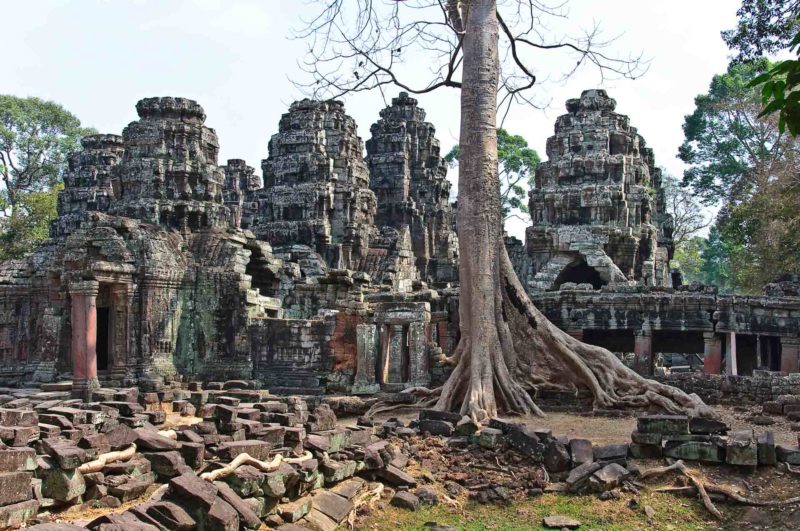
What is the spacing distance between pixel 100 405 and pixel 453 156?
1817 inches

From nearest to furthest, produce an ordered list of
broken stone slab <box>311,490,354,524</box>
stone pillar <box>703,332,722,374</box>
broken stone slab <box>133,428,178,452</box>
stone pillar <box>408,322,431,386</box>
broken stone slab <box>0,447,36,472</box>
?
broken stone slab <box>0,447,36,472</box>, broken stone slab <box>311,490,354,524</box>, broken stone slab <box>133,428,178,452</box>, stone pillar <box>408,322,431,386</box>, stone pillar <box>703,332,722,374</box>

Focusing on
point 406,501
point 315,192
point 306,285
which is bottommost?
point 406,501

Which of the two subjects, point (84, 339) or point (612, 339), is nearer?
point (84, 339)

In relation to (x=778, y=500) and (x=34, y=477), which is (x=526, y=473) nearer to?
(x=778, y=500)

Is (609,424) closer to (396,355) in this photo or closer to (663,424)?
(663,424)

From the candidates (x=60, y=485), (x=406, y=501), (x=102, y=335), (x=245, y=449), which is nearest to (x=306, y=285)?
(x=102, y=335)

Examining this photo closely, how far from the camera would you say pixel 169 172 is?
2192 centimetres

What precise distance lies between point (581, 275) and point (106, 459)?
69.2ft

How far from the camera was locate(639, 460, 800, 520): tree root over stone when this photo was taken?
7.80 meters

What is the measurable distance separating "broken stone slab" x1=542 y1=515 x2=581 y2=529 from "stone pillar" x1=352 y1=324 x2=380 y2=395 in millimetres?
7447

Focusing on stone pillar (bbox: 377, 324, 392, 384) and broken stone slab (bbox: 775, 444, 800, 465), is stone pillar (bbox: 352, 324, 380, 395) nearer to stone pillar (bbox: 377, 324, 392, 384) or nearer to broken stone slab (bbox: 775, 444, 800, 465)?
stone pillar (bbox: 377, 324, 392, 384)

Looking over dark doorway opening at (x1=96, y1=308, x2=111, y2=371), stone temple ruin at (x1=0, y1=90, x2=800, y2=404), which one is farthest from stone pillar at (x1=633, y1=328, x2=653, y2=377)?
dark doorway opening at (x1=96, y1=308, x2=111, y2=371)

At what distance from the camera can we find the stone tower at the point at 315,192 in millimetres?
31172

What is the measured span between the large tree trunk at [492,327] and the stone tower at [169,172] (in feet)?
32.9
